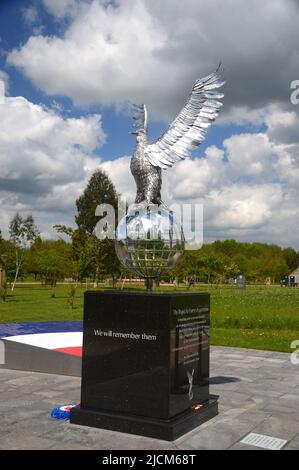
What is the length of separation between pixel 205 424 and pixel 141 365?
4.26ft

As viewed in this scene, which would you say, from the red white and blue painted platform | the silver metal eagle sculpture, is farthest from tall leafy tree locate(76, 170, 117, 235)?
the silver metal eagle sculpture

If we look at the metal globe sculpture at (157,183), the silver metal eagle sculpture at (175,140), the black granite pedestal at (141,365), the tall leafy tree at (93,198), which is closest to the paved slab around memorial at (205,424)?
the black granite pedestal at (141,365)

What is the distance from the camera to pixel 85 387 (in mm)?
6582

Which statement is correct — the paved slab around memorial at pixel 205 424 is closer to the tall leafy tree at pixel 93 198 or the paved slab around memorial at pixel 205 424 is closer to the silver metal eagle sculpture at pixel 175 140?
the silver metal eagle sculpture at pixel 175 140

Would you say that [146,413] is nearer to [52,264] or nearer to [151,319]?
[151,319]

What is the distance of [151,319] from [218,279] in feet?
241

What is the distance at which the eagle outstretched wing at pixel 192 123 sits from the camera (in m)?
7.40

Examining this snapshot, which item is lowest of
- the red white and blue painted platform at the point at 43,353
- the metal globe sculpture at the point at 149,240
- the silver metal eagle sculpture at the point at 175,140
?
the red white and blue painted platform at the point at 43,353

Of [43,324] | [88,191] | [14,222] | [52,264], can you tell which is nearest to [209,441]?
[43,324]

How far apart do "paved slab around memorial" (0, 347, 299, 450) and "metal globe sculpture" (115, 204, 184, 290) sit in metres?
2.24

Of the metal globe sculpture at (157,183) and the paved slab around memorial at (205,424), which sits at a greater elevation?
the metal globe sculpture at (157,183)

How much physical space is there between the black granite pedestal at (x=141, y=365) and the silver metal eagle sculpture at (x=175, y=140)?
68.2 inches

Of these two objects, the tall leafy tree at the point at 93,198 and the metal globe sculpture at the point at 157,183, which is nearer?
the metal globe sculpture at the point at 157,183

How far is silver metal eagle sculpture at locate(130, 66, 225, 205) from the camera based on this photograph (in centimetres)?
734
